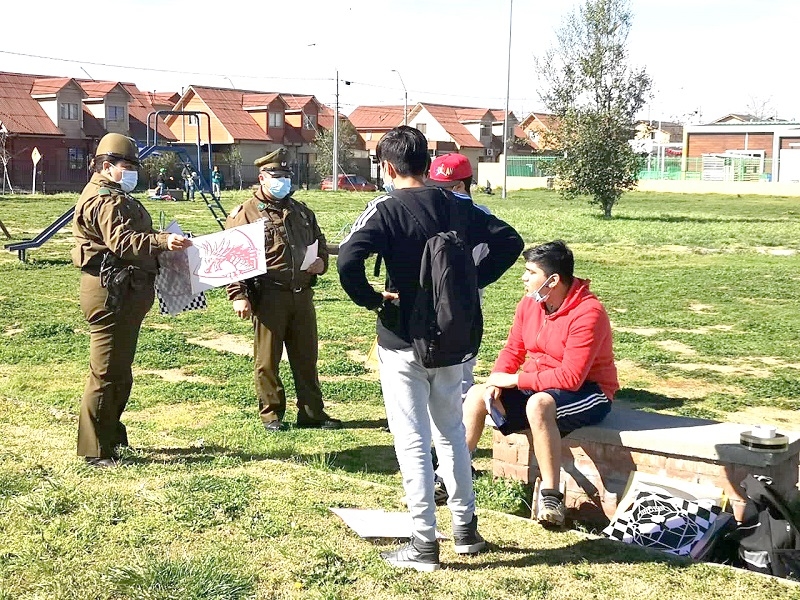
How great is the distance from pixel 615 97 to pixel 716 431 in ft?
105

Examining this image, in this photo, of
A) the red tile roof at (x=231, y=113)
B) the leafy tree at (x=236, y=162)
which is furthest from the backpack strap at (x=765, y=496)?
the red tile roof at (x=231, y=113)

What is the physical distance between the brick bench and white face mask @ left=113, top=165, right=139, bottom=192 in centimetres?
265

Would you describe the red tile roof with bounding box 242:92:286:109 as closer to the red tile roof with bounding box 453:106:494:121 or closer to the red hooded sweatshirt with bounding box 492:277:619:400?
the red tile roof with bounding box 453:106:494:121

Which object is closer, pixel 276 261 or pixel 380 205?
pixel 380 205

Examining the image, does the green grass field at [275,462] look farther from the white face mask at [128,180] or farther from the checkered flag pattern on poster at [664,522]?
the white face mask at [128,180]

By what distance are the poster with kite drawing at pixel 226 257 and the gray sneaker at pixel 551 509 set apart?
7.69ft

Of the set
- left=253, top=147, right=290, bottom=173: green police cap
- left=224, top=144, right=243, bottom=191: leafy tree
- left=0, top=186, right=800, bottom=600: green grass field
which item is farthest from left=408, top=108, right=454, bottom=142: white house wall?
left=253, top=147, right=290, bottom=173: green police cap

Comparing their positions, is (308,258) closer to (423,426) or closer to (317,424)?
(317,424)

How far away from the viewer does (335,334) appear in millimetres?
10867

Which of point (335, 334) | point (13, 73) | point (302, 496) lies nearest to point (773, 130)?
point (13, 73)

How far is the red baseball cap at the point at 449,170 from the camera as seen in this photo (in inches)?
224

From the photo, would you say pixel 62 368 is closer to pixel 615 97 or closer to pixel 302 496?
pixel 302 496

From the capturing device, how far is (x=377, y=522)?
4.74m

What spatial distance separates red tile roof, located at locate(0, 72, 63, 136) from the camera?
56688 millimetres
